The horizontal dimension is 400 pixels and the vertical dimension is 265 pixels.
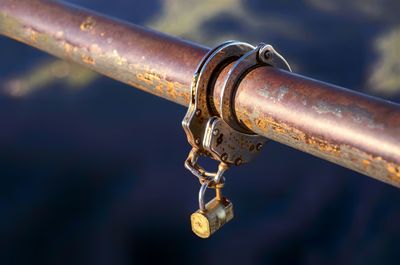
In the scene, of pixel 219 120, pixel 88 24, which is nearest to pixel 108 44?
pixel 88 24

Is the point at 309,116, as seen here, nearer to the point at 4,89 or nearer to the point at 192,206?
the point at 192,206

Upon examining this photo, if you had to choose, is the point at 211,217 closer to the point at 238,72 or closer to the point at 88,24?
the point at 238,72

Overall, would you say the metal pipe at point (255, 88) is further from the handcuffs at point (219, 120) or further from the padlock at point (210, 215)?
the padlock at point (210, 215)

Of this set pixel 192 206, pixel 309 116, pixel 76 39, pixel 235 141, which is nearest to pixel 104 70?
pixel 76 39

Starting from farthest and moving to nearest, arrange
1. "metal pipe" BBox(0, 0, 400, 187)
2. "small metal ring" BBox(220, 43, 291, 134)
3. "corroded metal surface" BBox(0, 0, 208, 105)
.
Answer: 1. "corroded metal surface" BBox(0, 0, 208, 105)
2. "small metal ring" BBox(220, 43, 291, 134)
3. "metal pipe" BBox(0, 0, 400, 187)

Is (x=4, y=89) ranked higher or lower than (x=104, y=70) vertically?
higher

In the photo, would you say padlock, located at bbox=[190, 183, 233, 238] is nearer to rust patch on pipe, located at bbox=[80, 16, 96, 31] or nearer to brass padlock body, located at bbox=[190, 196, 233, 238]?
brass padlock body, located at bbox=[190, 196, 233, 238]

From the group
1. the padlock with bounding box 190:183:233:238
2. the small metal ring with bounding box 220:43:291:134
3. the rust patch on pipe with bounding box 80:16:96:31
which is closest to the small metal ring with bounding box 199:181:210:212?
the padlock with bounding box 190:183:233:238
